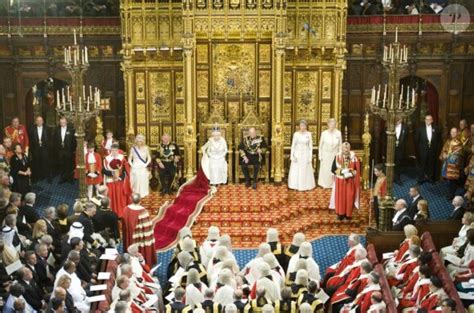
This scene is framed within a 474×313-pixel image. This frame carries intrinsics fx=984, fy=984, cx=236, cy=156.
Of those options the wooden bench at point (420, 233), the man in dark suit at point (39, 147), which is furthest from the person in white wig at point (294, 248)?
the man in dark suit at point (39, 147)

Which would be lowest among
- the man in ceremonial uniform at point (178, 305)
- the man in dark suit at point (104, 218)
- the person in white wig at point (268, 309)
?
the man in ceremonial uniform at point (178, 305)

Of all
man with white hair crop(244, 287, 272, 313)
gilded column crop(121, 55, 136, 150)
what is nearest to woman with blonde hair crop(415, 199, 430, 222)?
man with white hair crop(244, 287, 272, 313)

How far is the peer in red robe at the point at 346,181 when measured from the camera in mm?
21562

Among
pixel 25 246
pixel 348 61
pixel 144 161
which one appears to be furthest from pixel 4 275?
pixel 348 61

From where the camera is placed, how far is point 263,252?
17219mm

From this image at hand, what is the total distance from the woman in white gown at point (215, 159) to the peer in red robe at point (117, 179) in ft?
6.63

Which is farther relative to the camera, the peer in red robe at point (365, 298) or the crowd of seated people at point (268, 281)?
the peer in red robe at point (365, 298)

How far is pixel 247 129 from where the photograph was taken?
919 inches

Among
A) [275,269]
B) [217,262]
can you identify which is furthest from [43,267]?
[275,269]

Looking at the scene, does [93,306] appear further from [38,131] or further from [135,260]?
[38,131]

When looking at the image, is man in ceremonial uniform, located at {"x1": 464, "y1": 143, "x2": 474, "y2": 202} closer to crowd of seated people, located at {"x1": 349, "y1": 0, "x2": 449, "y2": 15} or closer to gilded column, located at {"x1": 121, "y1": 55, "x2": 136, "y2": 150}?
crowd of seated people, located at {"x1": 349, "y1": 0, "x2": 449, "y2": 15}

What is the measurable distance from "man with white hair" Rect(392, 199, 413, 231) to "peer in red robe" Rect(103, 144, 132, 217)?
600 centimetres

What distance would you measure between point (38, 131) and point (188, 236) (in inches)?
275

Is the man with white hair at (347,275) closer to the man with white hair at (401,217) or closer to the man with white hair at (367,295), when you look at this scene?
the man with white hair at (367,295)
